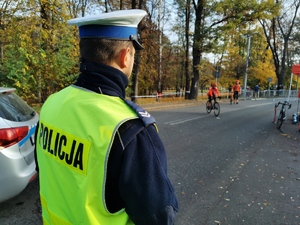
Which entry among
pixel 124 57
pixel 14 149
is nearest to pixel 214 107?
pixel 14 149

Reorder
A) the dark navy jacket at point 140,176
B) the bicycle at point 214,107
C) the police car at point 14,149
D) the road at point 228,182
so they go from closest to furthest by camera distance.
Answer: the dark navy jacket at point 140,176 < the police car at point 14,149 < the road at point 228,182 < the bicycle at point 214,107

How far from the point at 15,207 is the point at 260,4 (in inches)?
831

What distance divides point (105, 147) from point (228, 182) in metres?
4.10

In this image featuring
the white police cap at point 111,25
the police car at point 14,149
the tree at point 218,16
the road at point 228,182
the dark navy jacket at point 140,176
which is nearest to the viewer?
the dark navy jacket at point 140,176

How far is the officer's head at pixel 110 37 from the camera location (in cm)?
126

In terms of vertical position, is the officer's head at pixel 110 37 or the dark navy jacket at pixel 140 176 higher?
the officer's head at pixel 110 37

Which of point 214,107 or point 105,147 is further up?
point 105,147

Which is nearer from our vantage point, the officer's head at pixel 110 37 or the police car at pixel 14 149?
the officer's head at pixel 110 37

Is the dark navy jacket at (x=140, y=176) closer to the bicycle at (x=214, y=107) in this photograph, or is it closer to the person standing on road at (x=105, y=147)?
the person standing on road at (x=105, y=147)

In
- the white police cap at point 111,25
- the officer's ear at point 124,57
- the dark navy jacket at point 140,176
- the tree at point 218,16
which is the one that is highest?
the tree at point 218,16

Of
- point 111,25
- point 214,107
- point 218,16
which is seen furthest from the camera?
point 218,16

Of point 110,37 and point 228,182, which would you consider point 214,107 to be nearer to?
point 228,182

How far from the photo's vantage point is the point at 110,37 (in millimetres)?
1281

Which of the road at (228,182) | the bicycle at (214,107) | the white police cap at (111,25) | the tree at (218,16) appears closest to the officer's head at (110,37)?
the white police cap at (111,25)
